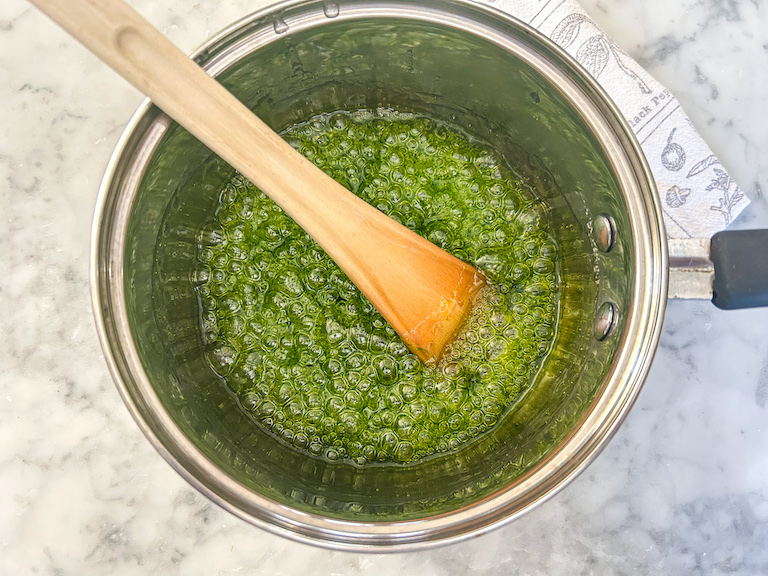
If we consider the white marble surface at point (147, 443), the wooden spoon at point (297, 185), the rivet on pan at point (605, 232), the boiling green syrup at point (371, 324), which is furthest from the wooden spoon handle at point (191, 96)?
the white marble surface at point (147, 443)

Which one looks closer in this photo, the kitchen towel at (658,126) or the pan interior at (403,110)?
the pan interior at (403,110)

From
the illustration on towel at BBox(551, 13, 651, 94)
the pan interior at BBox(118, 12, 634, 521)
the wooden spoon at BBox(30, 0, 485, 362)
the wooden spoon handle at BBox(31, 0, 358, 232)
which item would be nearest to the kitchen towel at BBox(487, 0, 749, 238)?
the illustration on towel at BBox(551, 13, 651, 94)

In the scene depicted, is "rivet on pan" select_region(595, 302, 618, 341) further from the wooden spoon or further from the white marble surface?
the white marble surface

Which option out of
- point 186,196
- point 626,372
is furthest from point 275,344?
point 626,372

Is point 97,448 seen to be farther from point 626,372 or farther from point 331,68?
point 626,372

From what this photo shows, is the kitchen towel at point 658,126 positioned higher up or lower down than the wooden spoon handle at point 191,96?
lower down

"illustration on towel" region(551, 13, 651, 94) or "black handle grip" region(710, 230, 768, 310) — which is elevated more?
"illustration on towel" region(551, 13, 651, 94)

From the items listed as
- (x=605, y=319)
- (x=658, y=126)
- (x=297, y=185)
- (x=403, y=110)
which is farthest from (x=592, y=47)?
(x=297, y=185)

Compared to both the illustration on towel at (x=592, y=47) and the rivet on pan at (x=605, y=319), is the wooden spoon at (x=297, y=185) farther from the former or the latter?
the illustration on towel at (x=592, y=47)
